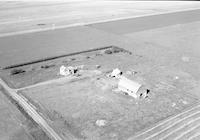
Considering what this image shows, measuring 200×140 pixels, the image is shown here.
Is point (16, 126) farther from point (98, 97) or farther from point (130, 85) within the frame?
point (130, 85)

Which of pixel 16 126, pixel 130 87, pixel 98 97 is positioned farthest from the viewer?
pixel 98 97

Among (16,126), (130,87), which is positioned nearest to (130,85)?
(130,87)

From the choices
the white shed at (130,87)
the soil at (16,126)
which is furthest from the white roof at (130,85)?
the soil at (16,126)

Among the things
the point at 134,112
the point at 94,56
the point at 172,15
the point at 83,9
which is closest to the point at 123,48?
the point at 94,56

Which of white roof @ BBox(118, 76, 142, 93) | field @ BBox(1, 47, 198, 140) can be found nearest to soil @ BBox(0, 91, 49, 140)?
field @ BBox(1, 47, 198, 140)

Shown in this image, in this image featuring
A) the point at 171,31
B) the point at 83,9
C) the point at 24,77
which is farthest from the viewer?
the point at 83,9

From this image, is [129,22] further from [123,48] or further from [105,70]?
[105,70]

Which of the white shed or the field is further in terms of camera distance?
the white shed

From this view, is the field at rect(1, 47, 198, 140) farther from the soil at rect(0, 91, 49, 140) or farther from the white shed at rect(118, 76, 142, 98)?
the soil at rect(0, 91, 49, 140)

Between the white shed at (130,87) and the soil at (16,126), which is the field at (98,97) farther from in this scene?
the soil at (16,126)

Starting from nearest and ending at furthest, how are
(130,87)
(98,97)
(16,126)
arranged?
(16,126)
(130,87)
(98,97)

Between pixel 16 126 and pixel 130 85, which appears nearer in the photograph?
pixel 16 126
